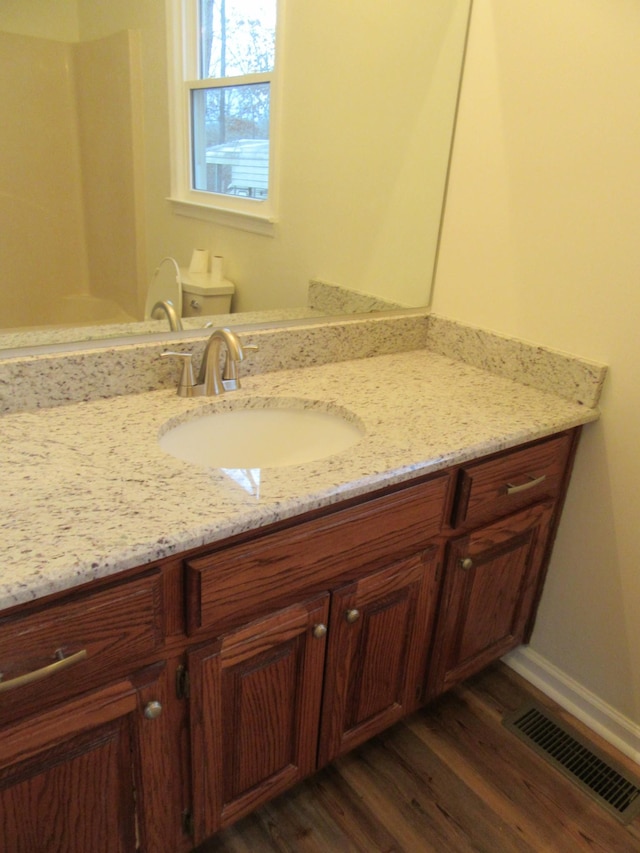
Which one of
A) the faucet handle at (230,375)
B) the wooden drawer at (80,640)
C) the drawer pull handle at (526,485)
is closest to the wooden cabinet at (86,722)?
the wooden drawer at (80,640)

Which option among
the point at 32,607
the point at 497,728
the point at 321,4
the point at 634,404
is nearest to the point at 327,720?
the point at 497,728

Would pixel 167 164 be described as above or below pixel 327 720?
above

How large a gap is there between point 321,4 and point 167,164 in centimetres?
53

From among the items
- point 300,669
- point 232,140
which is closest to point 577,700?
point 300,669

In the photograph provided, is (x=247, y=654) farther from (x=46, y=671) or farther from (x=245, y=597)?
(x=46, y=671)

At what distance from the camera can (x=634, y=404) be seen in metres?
1.38

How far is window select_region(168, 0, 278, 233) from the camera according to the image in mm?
1241

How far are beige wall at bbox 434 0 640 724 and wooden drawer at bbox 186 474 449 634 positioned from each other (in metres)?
0.51

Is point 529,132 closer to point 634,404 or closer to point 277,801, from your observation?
point 634,404

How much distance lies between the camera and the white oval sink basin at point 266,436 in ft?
4.29

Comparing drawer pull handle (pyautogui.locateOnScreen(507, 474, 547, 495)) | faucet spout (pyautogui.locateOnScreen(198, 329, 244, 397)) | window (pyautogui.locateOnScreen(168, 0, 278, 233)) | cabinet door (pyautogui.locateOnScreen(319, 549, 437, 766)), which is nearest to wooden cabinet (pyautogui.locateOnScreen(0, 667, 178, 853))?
cabinet door (pyautogui.locateOnScreen(319, 549, 437, 766))

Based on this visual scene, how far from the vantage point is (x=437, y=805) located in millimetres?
1402

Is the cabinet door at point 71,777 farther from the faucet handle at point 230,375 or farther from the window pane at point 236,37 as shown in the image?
the window pane at point 236,37

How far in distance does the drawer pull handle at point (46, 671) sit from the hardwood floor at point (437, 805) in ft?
2.40
